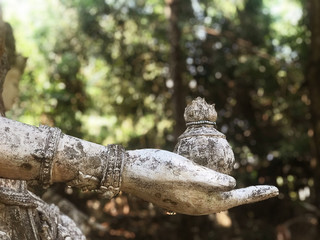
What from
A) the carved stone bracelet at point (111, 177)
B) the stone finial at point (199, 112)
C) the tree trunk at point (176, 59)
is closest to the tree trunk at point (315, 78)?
the tree trunk at point (176, 59)

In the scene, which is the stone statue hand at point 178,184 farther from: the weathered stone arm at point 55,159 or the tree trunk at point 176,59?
the tree trunk at point 176,59

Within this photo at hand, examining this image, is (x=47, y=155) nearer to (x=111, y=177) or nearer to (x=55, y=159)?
(x=55, y=159)

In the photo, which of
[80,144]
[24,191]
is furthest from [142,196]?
[24,191]

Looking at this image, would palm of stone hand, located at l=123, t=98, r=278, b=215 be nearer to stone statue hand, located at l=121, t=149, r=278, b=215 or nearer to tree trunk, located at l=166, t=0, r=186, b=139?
stone statue hand, located at l=121, t=149, r=278, b=215

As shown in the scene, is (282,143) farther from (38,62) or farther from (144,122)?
(38,62)

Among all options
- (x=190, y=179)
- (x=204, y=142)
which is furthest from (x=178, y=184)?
(x=204, y=142)

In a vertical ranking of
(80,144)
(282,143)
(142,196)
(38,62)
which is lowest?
(142,196)

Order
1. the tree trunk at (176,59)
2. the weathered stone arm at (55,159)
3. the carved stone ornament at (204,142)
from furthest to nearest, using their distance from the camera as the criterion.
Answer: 1. the tree trunk at (176,59)
2. the carved stone ornament at (204,142)
3. the weathered stone arm at (55,159)
